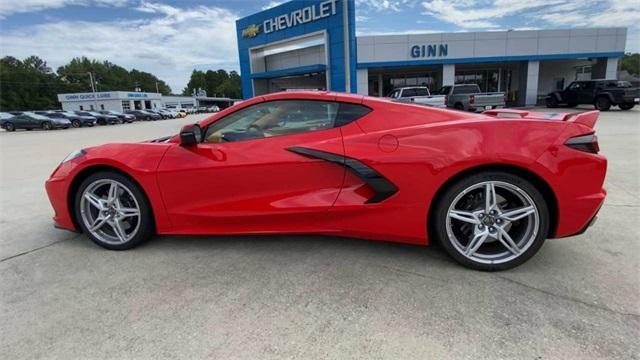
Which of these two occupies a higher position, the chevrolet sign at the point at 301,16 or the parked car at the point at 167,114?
the chevrolet sign at the point at 301,16

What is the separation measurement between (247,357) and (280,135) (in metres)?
1.61

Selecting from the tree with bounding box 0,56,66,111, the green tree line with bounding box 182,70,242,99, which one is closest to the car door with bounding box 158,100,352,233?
the tree with bounding box 0,56,66,111

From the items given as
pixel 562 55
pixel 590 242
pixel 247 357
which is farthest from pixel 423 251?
pixel 562 55

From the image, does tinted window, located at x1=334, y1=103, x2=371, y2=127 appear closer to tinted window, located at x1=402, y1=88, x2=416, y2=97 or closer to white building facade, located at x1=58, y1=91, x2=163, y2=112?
tinted window, located at x1=402, y1=88, x2=416, y2=97

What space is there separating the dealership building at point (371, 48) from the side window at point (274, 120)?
21.3 metres

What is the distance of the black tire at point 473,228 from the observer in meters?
2.54

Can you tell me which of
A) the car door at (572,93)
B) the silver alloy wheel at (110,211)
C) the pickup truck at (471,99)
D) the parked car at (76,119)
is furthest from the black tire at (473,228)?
the parked car at (76,119)

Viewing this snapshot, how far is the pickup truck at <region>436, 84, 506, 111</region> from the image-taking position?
16.5 meters

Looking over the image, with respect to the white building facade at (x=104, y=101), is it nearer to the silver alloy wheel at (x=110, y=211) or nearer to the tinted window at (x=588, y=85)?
the tinted window at (x=588, y=85)

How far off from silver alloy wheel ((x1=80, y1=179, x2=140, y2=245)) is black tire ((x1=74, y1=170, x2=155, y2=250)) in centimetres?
2

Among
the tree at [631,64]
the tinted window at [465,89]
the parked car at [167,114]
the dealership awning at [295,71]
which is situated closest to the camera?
the tinted window at [465,89]

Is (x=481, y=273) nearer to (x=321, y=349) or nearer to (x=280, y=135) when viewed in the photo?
(x=321, y=349)

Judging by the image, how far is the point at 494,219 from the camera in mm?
2625

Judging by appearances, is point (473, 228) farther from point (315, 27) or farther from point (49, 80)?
point (49, 80)
